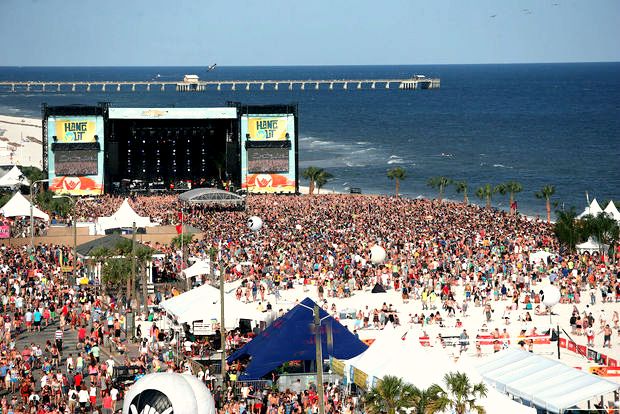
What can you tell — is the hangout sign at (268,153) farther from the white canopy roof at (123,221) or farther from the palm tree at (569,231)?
the palm tree at (569,231)

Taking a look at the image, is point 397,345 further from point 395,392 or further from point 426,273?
point 426,273

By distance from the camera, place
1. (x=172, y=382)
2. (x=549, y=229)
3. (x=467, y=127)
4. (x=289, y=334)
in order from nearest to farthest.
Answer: (x=172, y=382) < (x=289, y=334) < (x=549, y=229) < (x=467, y=127)

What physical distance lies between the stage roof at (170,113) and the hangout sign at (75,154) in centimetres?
137

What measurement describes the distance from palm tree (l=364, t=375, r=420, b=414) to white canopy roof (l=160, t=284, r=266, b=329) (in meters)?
10.1

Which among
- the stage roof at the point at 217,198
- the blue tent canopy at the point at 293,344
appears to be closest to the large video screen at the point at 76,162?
the stage roof at the point at 217,198

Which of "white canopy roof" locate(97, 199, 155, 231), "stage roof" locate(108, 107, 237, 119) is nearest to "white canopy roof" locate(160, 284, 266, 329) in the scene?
"white canopy roof" locate(97, 199, 155, 231)

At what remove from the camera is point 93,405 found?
23.8m

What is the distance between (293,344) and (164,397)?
7889 mm

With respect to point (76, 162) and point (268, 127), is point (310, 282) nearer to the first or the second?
point (268, 127)

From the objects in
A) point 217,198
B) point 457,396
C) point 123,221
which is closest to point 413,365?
point 457,396

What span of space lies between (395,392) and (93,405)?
7412 millimetres

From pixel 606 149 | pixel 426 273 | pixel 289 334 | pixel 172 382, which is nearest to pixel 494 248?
pixel 426 273

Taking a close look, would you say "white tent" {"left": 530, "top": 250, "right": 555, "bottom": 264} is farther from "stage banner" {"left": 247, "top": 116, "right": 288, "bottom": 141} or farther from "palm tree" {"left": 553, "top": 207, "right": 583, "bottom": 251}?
"stage banner" {"left": 247, "top": 116, "right": 288, "bottom": 141}

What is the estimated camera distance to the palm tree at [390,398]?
63.5 feet
